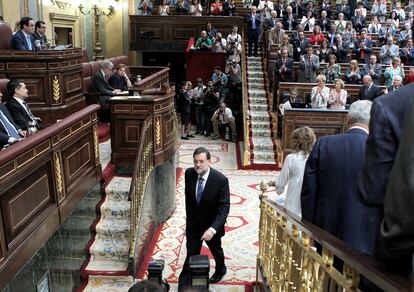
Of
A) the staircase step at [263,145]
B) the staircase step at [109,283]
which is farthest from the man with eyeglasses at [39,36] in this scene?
the staircase step at [263,145]

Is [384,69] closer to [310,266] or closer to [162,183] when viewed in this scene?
[162,183]

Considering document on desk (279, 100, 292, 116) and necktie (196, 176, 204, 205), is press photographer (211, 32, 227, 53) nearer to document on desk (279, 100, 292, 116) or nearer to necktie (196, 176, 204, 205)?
document on desk (279, 100, 292, 116)

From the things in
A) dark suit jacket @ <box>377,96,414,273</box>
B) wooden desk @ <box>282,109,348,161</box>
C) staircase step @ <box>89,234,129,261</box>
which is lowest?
staircase step @ <box>89,234,129,261</box>

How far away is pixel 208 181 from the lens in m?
4.66

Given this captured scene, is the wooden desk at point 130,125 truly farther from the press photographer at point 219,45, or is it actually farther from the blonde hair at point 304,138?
the press photographer at point 219,45

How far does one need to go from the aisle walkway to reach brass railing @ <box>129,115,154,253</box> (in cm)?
64

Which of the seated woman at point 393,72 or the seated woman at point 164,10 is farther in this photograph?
the seated woman at point 164,10

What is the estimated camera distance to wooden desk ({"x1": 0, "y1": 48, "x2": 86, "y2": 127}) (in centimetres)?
686

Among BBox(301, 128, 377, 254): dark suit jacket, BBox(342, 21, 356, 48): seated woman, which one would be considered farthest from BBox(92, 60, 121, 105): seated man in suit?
BBox(342, 21, 356, 48): seated woman

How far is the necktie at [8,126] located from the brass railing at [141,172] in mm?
1382

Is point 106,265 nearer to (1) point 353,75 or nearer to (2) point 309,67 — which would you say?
(2) point 309,67

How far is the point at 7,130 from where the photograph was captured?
4.81 metres

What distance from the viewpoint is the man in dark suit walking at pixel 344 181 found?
9.22 feet

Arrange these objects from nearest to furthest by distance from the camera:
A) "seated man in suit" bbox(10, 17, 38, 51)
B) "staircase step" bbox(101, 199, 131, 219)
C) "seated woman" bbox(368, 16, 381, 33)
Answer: "staircase step" bbox(101, 199, 131, 219) → "seated man in suit" bbox(10, 17, 38, 51) → "seated woman" bbox(368, 16, 381, 33)
